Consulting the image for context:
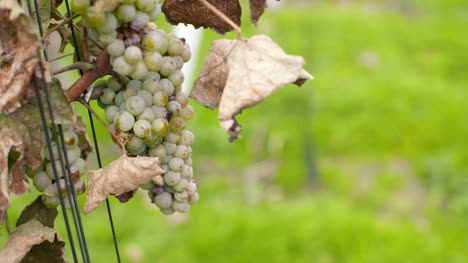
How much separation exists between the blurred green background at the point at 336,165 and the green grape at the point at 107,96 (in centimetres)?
171

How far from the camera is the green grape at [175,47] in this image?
66 cm

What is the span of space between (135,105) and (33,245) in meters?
0.22

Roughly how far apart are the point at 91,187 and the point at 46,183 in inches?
2.6

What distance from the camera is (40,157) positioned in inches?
25.5

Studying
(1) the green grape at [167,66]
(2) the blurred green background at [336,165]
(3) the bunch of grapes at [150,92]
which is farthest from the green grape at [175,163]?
(2) the blurred green background at [336,165]

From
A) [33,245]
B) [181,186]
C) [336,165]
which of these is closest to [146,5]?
[181,186]

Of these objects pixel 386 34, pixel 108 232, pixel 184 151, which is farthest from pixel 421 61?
pixel 184 151

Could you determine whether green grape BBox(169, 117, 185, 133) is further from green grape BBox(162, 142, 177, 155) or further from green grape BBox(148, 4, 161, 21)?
green grape BBox(148, 4, 161, 21)

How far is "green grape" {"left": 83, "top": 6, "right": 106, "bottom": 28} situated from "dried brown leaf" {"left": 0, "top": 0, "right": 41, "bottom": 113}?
5cm

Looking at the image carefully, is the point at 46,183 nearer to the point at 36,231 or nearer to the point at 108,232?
the point at 36,231

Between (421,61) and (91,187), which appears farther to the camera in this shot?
(421,61)

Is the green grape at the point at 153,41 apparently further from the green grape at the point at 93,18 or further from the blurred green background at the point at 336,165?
the blurred green background at the point at 336,165

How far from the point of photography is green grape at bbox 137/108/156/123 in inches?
25.9

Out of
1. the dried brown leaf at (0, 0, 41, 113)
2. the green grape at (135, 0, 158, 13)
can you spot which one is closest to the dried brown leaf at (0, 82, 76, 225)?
the dried brown leaf at (0, 0, 41, 113)
